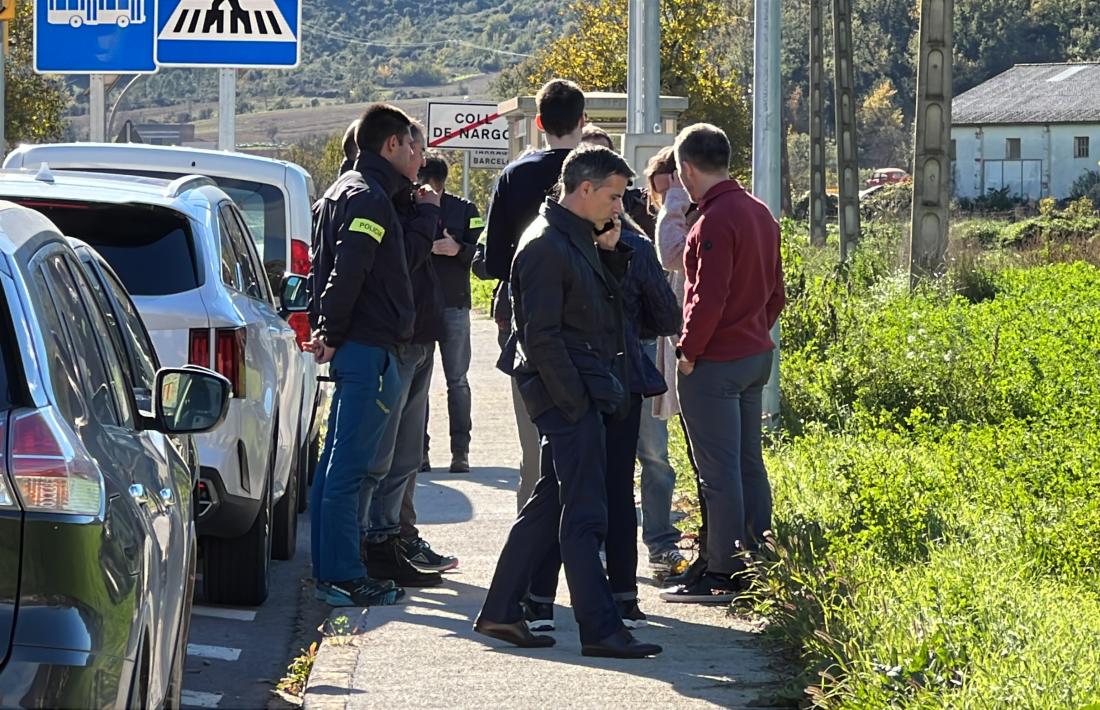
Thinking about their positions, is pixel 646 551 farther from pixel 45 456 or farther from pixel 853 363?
pixel 45 456

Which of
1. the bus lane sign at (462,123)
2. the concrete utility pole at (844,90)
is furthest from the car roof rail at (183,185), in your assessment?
the concrete utility pole at (844,90)

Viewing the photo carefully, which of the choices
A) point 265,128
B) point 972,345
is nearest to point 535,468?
point 972,345

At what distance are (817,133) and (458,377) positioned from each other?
31.6 meters

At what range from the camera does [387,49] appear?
152000 millimetres

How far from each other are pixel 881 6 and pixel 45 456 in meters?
110

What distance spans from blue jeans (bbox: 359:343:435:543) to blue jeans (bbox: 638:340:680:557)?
101 centimetres

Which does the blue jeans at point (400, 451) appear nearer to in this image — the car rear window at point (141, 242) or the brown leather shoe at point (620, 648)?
the car rear window at point (141, 242)

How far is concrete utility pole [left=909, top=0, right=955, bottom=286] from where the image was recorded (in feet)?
59.7

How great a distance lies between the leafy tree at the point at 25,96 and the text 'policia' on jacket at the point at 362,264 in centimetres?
3038

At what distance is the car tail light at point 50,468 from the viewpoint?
10.9 feet

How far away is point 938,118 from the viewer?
1839cm

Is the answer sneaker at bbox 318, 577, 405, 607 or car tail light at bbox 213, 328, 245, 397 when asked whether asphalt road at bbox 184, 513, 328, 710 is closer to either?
sneaker at bbox 318, 577, 405, 607

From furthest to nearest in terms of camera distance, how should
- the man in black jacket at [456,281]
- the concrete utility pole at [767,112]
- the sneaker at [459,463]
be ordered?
A: the sneaker at [459,463], the concrete utility pole at [767,112], the man in black jacket at [456,281]

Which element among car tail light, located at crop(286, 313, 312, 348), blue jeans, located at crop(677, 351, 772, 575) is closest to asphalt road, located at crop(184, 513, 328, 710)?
blue jeans, located at crop(677, 351, 772, 575)
